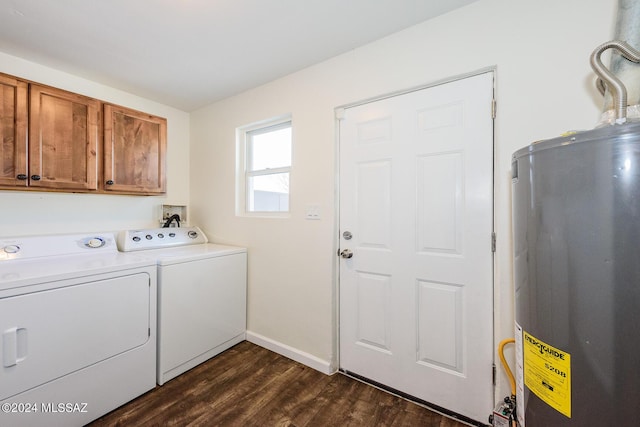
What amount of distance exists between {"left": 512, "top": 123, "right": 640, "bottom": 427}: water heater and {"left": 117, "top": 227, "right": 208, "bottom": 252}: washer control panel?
2624mm

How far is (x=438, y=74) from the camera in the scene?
1549mm

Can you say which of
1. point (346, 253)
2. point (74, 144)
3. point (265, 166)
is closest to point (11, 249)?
point (74, 144)

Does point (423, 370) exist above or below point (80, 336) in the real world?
below

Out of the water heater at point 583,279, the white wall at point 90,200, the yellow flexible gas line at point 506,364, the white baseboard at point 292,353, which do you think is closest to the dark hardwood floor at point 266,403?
the white baseboard at point 292,353

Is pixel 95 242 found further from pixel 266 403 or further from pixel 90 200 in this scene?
pixel 266 403

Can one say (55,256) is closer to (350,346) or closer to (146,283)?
(146,283)

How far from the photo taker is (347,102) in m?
1.89

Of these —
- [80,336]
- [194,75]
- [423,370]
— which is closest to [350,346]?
[423,370]

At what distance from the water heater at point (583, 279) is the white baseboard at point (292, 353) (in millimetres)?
1389

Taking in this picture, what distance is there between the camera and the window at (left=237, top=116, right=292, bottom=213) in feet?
7.86

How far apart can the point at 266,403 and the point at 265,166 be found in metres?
1.87

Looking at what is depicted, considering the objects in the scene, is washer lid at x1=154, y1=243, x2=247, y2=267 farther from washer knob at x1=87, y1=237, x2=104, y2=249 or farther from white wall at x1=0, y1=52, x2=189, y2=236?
white wall at x1=0, y1=52, x2=189, y2=236

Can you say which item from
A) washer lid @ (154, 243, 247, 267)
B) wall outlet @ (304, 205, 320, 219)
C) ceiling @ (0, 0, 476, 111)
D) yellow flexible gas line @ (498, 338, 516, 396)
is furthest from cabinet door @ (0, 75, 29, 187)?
yellow flexible gas line @ (498, 338, 516, 396)

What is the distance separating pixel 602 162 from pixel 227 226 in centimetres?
258
